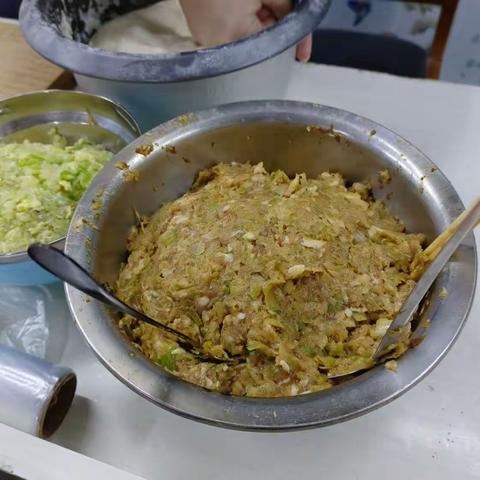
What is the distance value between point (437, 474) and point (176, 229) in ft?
2.06

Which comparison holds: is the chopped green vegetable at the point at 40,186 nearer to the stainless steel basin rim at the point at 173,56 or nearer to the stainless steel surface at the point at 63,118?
the stainless steel surface at the point at 63,118

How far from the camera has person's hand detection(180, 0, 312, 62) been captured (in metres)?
1.19

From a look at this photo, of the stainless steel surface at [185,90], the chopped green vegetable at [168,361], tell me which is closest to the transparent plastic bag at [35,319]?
the chopped green vegetable at [168,361]

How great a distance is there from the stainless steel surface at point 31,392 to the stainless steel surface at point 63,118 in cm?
55

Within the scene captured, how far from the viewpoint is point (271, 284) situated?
2.78 ft

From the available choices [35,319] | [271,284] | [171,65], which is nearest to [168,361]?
[271,284]

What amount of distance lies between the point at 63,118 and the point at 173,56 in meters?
0.36

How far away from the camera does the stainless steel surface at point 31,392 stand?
2.78 feet

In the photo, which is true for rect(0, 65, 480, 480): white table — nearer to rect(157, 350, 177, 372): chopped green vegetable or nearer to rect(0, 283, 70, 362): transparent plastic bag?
rect(0, 283, 70, 362): transparent plastic bag

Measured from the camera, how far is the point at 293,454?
0.88m

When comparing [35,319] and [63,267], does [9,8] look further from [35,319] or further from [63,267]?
[63,267]

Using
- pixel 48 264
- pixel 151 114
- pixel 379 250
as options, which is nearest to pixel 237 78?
pixel 151 114

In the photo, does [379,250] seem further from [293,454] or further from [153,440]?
[153,440]

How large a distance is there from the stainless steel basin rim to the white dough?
7.9 inches
